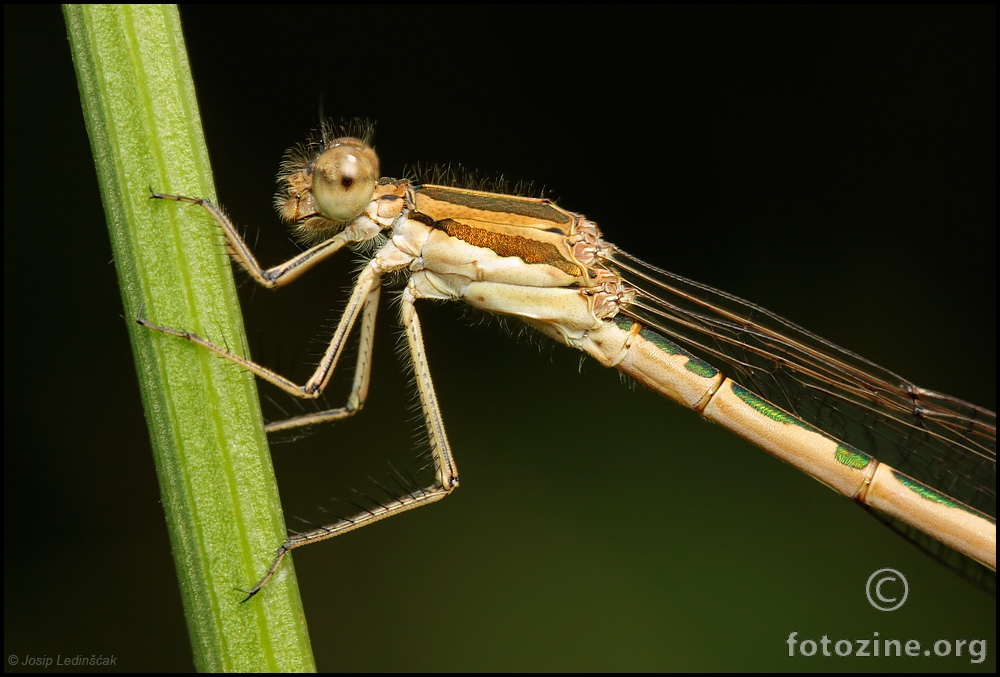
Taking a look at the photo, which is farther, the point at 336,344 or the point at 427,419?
the point at 427,419

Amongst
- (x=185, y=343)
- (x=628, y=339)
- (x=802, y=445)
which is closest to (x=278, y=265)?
(x=185, y=343)

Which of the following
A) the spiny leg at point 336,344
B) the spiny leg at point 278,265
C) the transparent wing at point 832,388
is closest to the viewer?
the spiny leg at point 278,265

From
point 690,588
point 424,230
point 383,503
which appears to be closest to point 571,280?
point 424,230

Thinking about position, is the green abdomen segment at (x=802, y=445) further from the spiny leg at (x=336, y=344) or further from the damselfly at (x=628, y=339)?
the spiny leg at (x=336, y=344)

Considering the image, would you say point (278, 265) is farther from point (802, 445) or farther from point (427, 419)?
point (802, 445)

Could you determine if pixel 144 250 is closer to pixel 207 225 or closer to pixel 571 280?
pixel 207 225

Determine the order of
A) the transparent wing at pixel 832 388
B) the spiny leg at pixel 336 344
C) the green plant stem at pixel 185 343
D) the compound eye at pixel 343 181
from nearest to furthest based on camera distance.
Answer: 1. the green plant stem at pixel 185 343
2. the spiny leg at pixel 336 344
3. the compound eye at pixel 343 181
4. the transparent wing at pixel 832 388

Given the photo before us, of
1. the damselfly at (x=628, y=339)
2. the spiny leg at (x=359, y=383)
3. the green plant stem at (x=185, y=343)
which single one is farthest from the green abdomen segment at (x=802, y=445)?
the green plant stem at (x=185, y=343)
